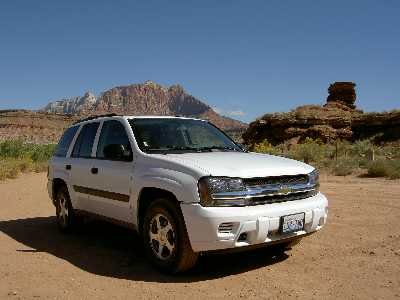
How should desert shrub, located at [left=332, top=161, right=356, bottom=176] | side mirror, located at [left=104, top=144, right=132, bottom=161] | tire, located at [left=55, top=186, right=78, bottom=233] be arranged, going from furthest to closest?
1. desert shrub, located at [left=332, top=161, right=356, bottom=176]
2. tire, located at [left=55, top=186, right=78, bottom=233]
3. side mirror, located at [left=104, top=144, right=132, bottom=161]

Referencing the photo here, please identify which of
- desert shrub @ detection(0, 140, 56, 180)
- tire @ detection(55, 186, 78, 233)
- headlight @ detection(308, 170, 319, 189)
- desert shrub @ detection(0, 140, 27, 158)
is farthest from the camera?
desert shrub @ detection(0, 140, 27, 158)

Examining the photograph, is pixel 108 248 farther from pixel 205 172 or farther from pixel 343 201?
pixel 343 201

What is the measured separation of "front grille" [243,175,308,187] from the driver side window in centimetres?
155

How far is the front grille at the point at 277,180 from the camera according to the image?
4.63 m

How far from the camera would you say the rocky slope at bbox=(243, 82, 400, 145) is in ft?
124

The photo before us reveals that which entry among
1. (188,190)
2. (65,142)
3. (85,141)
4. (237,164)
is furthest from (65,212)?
(237,164)

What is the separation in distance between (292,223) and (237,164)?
31.8 inches

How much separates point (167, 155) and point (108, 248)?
6.33ft

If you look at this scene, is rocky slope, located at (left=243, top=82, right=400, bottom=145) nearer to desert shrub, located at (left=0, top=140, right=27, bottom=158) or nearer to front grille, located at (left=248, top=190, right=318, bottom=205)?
desert shrub, located at (left=0, top=140, right=27, bottom=158)

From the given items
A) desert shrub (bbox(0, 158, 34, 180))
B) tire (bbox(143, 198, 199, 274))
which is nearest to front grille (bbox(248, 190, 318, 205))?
tire (bbox(143, 198, 199, 274))

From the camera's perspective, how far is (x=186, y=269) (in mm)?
4875

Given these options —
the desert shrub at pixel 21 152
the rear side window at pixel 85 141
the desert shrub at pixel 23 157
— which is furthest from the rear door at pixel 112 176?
the desert shrub at pixel 21 152

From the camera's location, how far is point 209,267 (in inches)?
210

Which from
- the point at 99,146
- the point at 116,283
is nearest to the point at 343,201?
the point at 99,146
